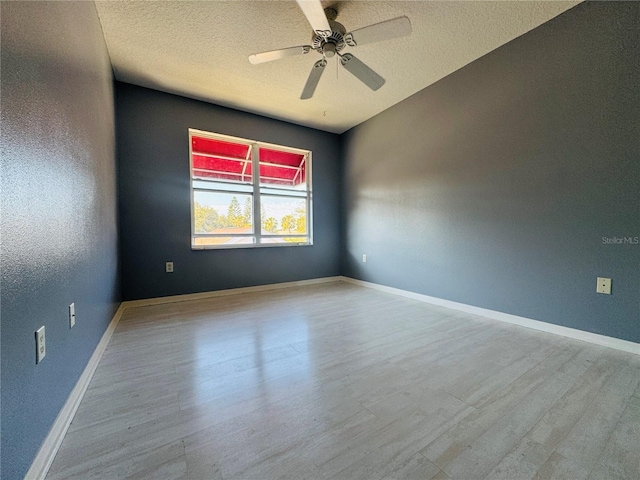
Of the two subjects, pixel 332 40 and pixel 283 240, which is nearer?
pixel 332 40

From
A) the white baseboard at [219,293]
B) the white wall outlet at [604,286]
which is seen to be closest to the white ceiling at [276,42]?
the white wall outlet at [604,286]

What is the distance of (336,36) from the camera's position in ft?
5.97

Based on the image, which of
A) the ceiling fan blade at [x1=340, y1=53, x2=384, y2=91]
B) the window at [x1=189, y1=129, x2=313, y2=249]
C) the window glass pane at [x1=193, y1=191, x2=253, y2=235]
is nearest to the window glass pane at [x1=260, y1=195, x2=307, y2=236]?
the window at [x1=189, y1=129, x2=313, y2=249]

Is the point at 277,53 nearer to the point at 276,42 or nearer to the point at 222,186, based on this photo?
the point at 276,42

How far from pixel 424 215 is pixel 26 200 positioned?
3213 mm

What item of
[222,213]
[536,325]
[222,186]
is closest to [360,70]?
[222,186]

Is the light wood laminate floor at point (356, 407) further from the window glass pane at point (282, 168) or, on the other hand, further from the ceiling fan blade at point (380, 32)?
the window glass pane at point (282, 168)

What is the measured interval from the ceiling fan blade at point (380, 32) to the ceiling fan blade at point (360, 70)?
127mm

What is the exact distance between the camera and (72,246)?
128 centimetres

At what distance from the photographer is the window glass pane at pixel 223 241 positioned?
332 cm

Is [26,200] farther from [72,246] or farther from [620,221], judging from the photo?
[620,221]

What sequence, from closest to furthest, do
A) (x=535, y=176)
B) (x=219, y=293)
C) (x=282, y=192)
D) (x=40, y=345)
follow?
(x=40, y=345) < (x=535, y=176) < (x=219, y=293) < (x=282, y=192)

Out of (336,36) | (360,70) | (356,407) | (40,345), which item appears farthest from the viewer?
(360,70)

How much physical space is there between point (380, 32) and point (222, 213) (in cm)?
271
